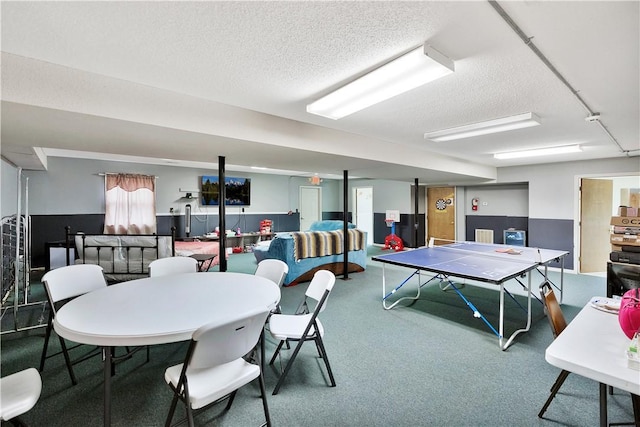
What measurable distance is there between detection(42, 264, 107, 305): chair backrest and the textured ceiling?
1.23 metres

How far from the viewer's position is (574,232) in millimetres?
6125

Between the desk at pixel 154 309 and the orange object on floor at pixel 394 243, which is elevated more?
the desk at pixel 154 309

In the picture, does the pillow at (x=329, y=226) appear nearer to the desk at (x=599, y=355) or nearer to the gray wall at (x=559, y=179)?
the gray wall at (x=559, y=179)

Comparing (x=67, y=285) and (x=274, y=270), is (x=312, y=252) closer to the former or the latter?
(x=274, y=270)

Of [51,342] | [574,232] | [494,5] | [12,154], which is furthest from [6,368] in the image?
[574,232]

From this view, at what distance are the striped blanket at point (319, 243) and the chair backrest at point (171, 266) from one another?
83.6 inches

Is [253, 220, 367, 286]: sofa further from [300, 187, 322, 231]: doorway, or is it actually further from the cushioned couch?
[300, 187, 322, 231]: doorway

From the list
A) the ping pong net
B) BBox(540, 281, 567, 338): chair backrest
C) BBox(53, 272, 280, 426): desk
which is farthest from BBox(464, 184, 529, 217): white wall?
BBox(53, 272, 280, 426): desk

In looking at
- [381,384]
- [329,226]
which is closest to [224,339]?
[381,384]

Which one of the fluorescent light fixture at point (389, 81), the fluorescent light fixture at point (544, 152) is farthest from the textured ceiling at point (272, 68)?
the fluorescent light fixture at point (544, 152)

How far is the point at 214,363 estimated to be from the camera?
159cm

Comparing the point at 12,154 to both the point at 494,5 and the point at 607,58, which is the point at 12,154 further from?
the point at 607,58

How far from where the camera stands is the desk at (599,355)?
1224 mm

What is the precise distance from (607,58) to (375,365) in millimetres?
2771
